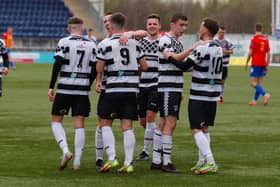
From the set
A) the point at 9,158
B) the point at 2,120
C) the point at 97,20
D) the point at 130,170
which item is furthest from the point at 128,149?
the point at 97,20

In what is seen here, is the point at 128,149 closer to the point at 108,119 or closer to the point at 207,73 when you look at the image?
the point at 108,119

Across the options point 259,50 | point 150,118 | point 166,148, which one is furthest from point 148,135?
point 259,50

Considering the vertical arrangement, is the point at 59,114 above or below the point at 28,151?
above

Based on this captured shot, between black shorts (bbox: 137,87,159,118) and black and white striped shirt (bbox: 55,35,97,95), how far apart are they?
48.2 inches

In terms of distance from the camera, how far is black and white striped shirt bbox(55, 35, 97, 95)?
35.9ft

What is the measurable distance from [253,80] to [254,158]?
11.2 m

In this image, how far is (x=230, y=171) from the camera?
1089cm

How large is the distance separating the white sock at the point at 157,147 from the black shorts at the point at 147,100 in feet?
1.80

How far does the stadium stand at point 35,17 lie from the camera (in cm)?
6825

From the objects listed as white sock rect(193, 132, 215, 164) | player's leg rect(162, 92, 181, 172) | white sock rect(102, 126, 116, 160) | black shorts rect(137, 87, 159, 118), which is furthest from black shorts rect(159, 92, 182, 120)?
black shorts rect(137, 87, 159, 118)

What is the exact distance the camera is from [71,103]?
1120 cm

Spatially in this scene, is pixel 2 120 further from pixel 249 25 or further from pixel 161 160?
pixel 249 25

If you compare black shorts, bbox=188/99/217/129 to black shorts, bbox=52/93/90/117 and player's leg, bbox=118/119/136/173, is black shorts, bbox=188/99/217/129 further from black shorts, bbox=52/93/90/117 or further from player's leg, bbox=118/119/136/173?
black shorts, bbox=52/93/90/117

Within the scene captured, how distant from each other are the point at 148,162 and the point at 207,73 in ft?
6.16
